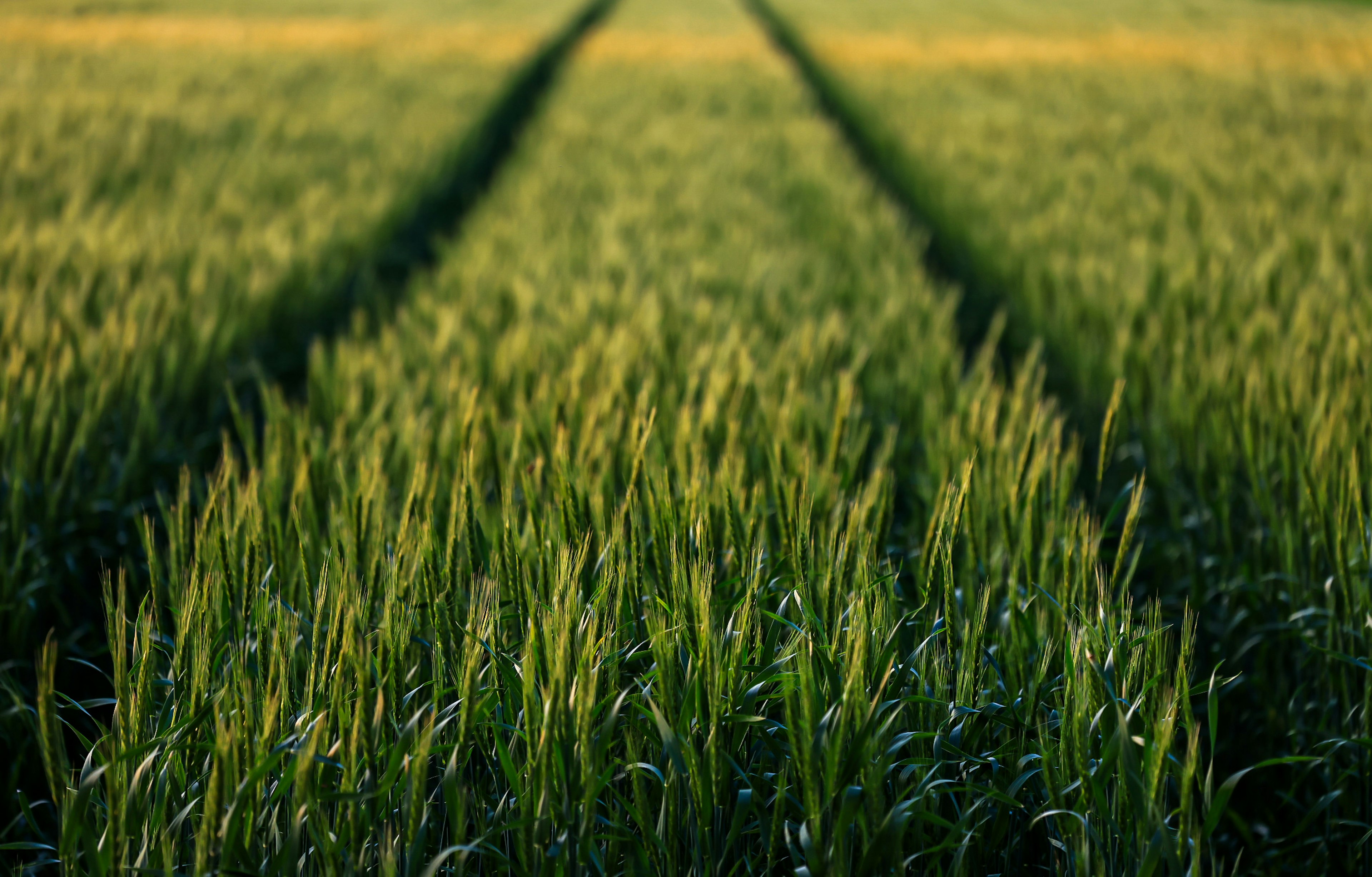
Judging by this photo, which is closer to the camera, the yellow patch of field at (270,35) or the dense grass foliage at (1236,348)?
the dense grass foliage at (1236,348)

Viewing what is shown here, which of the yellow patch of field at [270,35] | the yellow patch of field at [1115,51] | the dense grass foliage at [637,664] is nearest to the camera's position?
the dense grass foliage at [637,664]

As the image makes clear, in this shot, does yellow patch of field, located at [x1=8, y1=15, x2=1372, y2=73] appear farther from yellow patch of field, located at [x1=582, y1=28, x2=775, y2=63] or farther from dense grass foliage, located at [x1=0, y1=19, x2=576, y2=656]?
dense grass foliage, located at [x1=0, y1=19, x2=576, y2=656]

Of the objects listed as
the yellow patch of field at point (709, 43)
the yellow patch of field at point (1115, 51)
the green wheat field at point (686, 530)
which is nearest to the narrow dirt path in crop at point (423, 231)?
the green wheat field at point (686, 530)

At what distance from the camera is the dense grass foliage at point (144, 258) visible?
5.55 feet

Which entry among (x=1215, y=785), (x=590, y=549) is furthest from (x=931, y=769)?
(x=1215, y=785)

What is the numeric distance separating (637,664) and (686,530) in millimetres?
179

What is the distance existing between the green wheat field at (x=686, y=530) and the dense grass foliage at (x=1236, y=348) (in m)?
0.02

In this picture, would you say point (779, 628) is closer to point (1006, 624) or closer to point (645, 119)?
point (1006, 624)

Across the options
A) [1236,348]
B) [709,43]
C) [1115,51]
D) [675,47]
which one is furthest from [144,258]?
[1115,51]

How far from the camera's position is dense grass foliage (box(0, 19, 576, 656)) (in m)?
1.69

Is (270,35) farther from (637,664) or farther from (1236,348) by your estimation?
(637,664)

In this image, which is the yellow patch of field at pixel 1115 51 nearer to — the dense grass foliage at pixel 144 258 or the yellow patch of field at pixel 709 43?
the yellow patch of field at pixel 709 43

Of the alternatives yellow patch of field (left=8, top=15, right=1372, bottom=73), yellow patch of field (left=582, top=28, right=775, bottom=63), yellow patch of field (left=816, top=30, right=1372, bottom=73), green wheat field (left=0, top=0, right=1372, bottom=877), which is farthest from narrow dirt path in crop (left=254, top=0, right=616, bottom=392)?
yellow patch of field (left=816, top=30, right=1372, bottom=73)

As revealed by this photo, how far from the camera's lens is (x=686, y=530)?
1.12m
